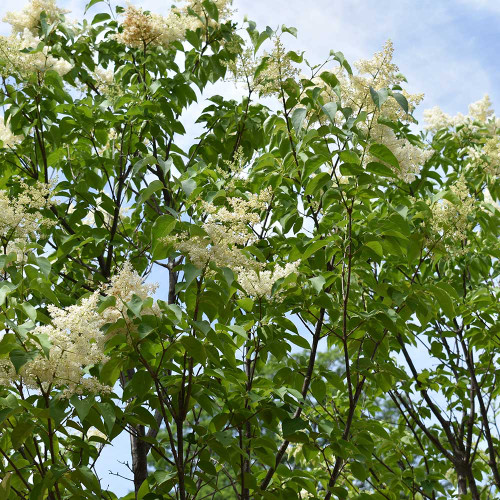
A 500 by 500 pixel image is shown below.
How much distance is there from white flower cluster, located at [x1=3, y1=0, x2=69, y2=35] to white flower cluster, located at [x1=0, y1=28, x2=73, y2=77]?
45 centimetres

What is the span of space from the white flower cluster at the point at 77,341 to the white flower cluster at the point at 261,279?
18.4 inches

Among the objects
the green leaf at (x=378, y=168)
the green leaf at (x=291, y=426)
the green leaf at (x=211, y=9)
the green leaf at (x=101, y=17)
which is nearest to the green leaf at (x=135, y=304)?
the green leaf at (x=291, y=426)

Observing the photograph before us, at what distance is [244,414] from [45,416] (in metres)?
0.84

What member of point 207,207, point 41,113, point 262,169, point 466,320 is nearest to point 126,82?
point 41,113

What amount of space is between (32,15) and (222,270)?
292 centimetres

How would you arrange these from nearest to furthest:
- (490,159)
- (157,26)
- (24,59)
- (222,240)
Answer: (222,240)
(24,59)
(157,26)
(490,159)

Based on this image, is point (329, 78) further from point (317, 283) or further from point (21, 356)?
point (21, 356)

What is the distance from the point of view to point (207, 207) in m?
2.34

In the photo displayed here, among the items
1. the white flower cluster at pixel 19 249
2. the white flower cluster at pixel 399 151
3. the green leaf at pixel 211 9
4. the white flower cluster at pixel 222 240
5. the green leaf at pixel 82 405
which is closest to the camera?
the green leaf at pixel 82 405

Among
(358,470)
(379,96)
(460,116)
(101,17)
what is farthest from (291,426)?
(460,116)

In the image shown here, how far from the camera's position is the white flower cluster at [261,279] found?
8.35 feet

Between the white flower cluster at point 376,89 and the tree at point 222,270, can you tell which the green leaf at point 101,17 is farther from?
the white flower cluster at point 376,89

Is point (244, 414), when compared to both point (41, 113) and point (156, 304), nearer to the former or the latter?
point (156, 304)

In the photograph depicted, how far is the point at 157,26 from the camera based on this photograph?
3916mm
